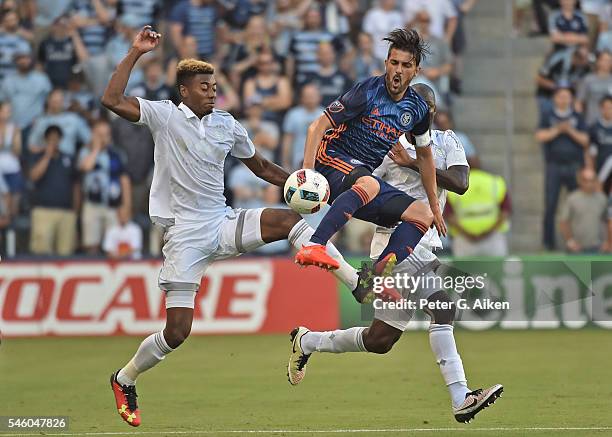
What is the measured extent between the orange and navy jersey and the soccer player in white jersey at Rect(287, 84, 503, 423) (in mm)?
234

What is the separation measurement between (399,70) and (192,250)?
2.01m

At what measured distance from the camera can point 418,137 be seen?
1028 centimetres

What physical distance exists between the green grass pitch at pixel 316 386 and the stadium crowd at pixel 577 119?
4.81 feet

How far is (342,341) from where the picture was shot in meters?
10.8

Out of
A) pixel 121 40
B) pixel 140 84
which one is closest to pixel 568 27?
pixel 140 84

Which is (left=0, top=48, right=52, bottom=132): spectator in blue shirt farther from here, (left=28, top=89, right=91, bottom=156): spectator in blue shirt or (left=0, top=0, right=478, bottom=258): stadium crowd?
(left=28, top=89, right=91, bottom=156): spectator in blue shirt

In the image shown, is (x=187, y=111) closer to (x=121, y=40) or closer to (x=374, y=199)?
(x=374, y=199)

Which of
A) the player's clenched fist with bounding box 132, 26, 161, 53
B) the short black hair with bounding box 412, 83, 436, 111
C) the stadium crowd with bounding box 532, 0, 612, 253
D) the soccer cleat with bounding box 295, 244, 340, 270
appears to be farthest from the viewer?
the stadium crowd with bounding box 532, 0, 612, 253

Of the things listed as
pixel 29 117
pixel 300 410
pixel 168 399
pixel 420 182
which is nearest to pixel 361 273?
pixel 420 182

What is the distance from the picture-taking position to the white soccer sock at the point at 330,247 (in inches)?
381

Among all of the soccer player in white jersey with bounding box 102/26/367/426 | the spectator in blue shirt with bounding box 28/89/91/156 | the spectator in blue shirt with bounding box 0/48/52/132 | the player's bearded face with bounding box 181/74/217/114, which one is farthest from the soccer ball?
the spectator in blue shirt with bounding box 0/48/52/132

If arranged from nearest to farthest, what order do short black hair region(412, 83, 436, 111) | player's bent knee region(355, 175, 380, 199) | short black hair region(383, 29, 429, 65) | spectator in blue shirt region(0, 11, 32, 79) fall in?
player's bent knee region(355, 175, 380, 199) → short black hair region(383, 29, 429, 65) → short black hair region(412, 83, 436, 111) → spectator in blue shirt region(0, 11, 32, 79)

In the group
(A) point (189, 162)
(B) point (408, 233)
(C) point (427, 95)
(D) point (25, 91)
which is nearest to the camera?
(B) point (408, 233)

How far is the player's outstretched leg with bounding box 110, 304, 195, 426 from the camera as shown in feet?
33.7
